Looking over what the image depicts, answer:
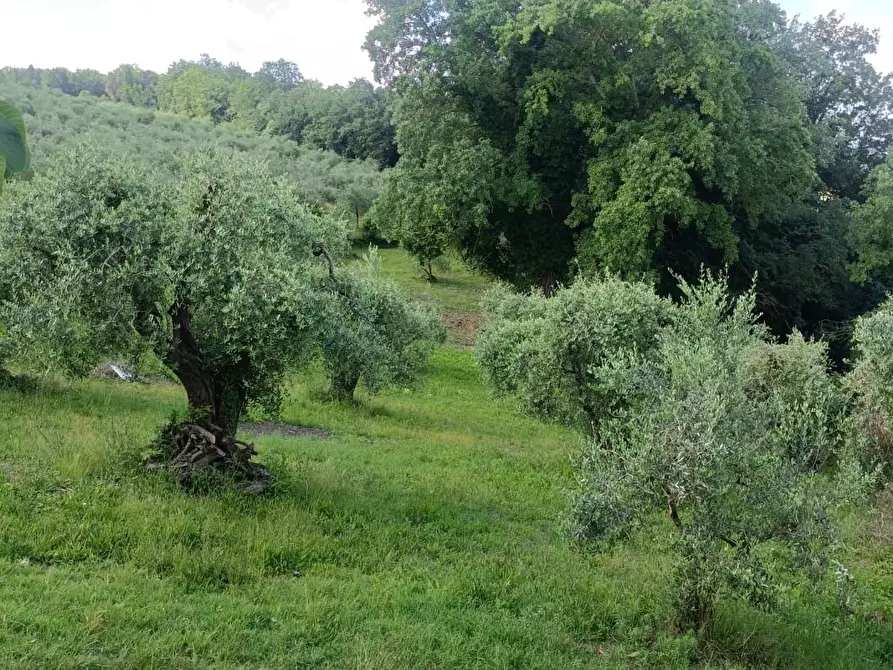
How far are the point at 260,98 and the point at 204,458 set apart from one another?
103 meters

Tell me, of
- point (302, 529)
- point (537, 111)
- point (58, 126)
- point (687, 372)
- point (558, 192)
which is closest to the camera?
point (687, 372)

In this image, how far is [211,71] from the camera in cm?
13288

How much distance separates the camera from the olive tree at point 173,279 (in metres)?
9.58

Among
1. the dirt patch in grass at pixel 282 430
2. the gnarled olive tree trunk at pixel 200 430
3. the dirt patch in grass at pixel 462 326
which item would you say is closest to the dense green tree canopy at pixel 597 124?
the dirt patch in grass at pixel 462 326

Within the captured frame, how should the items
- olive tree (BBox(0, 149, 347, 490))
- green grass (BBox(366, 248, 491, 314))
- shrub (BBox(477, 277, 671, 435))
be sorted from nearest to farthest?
olive tree (BBox(0, 149, 347, 490)) → shrub (BBox(477, 277, 671, 435)) → green grass (BBox(366, 248, 491, 314))

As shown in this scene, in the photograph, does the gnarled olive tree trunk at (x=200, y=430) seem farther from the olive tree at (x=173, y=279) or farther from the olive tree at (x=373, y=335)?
the olive tree at (x=373, y=335)

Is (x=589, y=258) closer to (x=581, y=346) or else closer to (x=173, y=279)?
(x=581, y=346)

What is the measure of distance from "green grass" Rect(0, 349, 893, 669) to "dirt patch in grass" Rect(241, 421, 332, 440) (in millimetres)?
3517

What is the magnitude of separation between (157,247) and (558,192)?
972 inches

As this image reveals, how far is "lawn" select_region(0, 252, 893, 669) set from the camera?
635 centimetres

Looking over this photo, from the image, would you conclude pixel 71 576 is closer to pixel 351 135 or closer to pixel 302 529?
pixel 302 529

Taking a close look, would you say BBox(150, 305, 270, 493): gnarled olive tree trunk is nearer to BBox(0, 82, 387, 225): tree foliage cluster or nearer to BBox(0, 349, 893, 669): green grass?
BBox(0, 349, 893, 669): green grass

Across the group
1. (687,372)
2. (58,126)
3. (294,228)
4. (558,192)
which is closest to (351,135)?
(58,126)

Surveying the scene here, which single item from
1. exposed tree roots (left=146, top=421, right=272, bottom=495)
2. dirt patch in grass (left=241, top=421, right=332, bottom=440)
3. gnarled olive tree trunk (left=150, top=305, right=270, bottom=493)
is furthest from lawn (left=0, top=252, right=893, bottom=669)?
dirt patch in grass (left=241, top=421, right=332, bottom=440)
